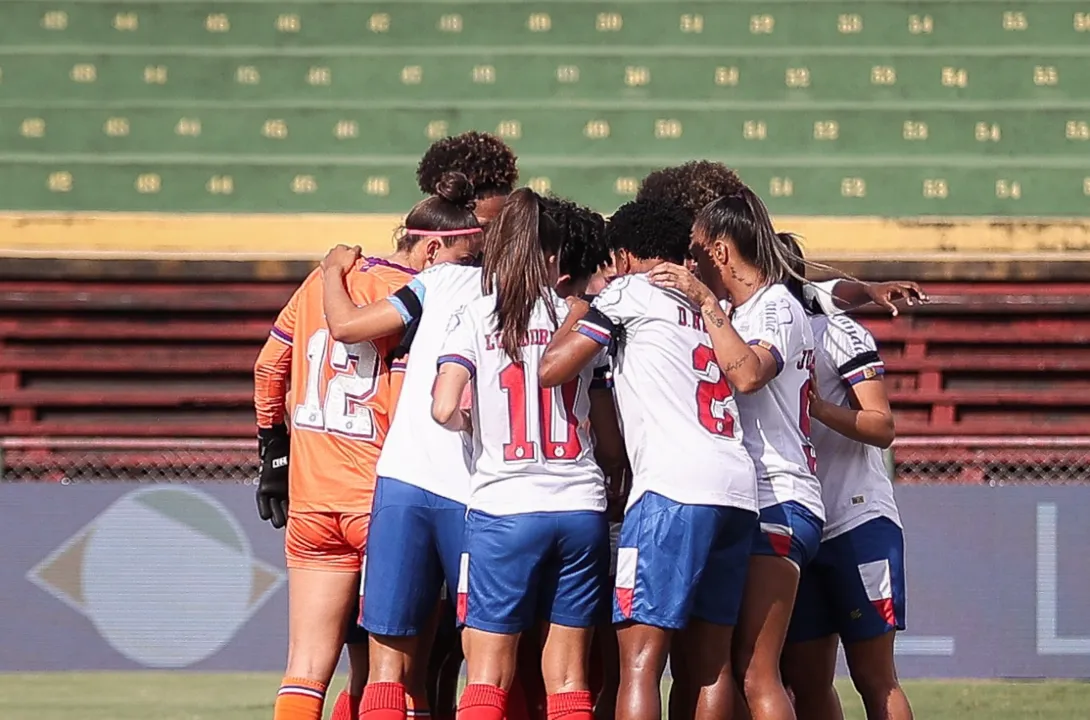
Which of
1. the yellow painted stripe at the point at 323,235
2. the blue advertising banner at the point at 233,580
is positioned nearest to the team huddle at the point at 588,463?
the blue advertising banner at the point at 233,580

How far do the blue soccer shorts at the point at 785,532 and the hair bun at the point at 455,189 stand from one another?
1.17m

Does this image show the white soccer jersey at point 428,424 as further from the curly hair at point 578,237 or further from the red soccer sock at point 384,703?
the red soccer sock at point 384,703

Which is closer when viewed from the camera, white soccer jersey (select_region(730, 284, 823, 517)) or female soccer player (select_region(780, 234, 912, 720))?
white soccer jersey (select_region(730, 284, 823, 517))

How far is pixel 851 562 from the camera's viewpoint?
4199 millimetres

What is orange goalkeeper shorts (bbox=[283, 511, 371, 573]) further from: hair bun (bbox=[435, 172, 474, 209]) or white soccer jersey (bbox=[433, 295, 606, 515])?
hair bun (bbox=[435, 172, 474, 209])

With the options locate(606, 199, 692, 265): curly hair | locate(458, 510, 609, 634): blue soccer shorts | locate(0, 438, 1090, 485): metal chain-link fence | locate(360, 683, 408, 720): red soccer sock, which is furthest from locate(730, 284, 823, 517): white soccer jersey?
locate(0, 438, 1090, 485): metal chain-link fence

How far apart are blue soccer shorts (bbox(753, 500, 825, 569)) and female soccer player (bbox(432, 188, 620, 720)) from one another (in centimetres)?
38

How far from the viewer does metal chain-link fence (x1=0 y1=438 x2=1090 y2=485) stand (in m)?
7.59

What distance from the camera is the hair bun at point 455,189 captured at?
14.1 ft

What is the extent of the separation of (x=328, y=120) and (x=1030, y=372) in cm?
581

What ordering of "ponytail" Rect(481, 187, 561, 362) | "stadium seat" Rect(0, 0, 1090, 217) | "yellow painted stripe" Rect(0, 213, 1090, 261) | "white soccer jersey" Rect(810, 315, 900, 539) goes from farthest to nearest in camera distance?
"stadium seat" Rect(0, 0, 1090, 217) → "yellow painted stripe" Rect(0, 213, 1090, 261) → "white soccer jersey" Rect(810, 315, 900, 539) → "ponytail" Rect(481, 187, 561, 362)

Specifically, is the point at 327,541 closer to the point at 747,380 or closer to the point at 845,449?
the point at 747,380

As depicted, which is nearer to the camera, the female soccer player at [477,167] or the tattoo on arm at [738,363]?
the tattoo on arm at [738,363]

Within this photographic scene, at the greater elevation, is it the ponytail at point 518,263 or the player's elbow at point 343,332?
the ponytail at point 518,263
